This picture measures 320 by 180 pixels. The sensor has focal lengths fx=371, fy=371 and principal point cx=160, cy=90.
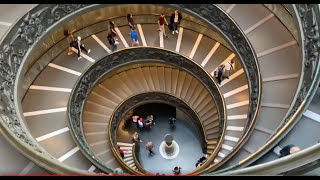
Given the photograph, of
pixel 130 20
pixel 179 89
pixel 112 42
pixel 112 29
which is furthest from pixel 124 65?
pixel 179 89

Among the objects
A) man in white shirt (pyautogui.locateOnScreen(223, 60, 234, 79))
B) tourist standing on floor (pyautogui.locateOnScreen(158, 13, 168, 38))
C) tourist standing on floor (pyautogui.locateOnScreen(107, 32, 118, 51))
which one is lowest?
man in white shirt (pyautogui.locateOnScreen(223, 60, 234, 79))

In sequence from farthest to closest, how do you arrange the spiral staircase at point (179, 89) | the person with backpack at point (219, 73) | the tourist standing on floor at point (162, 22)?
the tourist standing on floor at point (162, 22) → the person with backpack at point (219, 73) → the spiral staircase at point (179, 89)

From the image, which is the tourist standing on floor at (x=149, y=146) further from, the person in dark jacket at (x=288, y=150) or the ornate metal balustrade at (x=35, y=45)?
the person in dark jacket at (x=288, y=150)

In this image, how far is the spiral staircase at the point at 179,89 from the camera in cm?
848

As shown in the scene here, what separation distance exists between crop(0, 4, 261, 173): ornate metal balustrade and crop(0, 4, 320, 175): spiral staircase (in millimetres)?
58

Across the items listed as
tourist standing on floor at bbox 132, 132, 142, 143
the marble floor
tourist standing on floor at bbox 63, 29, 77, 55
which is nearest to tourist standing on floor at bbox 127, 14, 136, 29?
tourist standing on floor at bbox 63, 29, 77, 55

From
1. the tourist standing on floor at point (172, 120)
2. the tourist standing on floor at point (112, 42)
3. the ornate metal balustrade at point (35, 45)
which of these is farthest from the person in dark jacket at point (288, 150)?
the tourist standing on floor at point (172, 120)

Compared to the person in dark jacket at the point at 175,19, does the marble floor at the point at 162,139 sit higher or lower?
lower

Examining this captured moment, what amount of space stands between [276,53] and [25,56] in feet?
26.4

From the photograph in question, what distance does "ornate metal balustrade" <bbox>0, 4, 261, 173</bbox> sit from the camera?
379 inches

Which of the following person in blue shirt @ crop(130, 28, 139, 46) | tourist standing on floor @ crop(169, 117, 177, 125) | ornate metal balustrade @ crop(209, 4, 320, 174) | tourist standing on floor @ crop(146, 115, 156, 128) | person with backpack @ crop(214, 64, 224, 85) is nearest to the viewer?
ornate metal balustrade @ crop(209, 4, 320, 174)

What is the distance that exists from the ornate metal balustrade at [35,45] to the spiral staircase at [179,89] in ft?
0.19

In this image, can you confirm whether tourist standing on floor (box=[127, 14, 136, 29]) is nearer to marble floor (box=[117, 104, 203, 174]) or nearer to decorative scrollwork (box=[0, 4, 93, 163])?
decorative scrollwork (box=[0, 4, 93, 163])

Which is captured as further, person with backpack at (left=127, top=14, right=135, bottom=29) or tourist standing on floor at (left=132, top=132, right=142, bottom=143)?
tourist standing on floor at (left=132, top=132, right=142, bottom=143)
